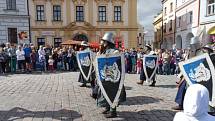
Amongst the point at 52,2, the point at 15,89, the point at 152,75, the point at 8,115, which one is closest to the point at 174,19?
the point at 52,2

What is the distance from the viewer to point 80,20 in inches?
1342

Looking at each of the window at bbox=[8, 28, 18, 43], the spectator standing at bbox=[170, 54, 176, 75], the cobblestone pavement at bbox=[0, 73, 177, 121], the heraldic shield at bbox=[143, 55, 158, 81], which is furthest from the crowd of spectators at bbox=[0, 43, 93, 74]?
the window at bbox=[8, 28, 18, 43]

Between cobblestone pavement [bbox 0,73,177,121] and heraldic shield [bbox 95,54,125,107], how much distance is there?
0.50m

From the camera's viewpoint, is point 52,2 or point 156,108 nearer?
point 156,108

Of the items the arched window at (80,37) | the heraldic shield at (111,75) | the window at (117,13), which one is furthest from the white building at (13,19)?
the heraldic shield at (111,75)

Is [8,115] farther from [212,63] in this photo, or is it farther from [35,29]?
[35,29]

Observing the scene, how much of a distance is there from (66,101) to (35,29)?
1079 inches

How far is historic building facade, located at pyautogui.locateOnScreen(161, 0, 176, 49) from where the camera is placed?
40.4 metres

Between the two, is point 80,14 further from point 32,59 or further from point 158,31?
point 158,31

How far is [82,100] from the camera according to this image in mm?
7703

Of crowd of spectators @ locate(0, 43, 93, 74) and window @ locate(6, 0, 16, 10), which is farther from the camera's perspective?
window @ locate(6, 0, 16, 10)

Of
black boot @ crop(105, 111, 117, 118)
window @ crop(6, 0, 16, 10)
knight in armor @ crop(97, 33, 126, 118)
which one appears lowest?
black boot @ crop(105, 111, 117, 118)

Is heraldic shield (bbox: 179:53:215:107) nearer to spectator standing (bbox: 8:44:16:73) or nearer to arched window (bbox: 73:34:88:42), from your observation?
spectator standing (bbox: 8:44:16:73)

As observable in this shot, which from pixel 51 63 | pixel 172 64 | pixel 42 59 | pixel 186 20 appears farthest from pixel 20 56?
pixel 186 20
